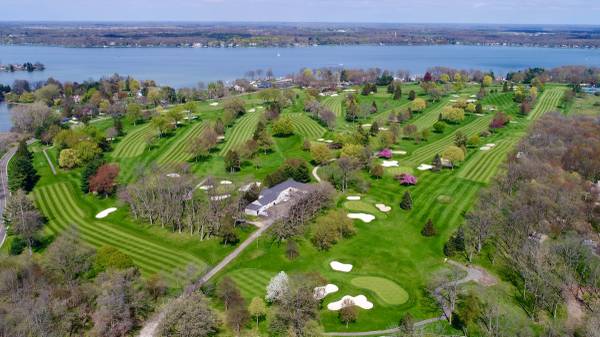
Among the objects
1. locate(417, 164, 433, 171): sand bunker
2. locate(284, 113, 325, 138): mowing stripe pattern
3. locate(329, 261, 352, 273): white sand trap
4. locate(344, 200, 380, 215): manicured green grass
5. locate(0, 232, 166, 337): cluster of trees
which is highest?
locate(0, 232, 166, 337): cluster of trees

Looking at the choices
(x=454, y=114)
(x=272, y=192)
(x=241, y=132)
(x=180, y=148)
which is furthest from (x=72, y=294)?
(x=454, y=114)

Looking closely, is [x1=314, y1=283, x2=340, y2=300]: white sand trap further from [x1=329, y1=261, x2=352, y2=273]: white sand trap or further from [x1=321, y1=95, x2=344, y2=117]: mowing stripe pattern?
[x1=321, y1=95, x2=344, y2=117]: mowing stripe pattern

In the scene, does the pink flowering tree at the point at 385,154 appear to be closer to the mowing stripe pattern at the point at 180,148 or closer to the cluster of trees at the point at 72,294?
the mowing stripe pattern at the point at 180,148

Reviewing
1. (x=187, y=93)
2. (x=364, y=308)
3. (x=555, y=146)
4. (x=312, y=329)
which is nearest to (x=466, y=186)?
(x=555, y=146)

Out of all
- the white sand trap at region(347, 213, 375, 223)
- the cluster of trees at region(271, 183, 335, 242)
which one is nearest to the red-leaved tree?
the cluster of trees at region(271, 183, 335, 242)

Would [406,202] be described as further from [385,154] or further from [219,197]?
[219,197]

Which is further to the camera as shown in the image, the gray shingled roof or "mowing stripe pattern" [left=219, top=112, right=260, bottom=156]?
"mowing stripe pattern" [left=219, top=112, right=260, bottom=156]
